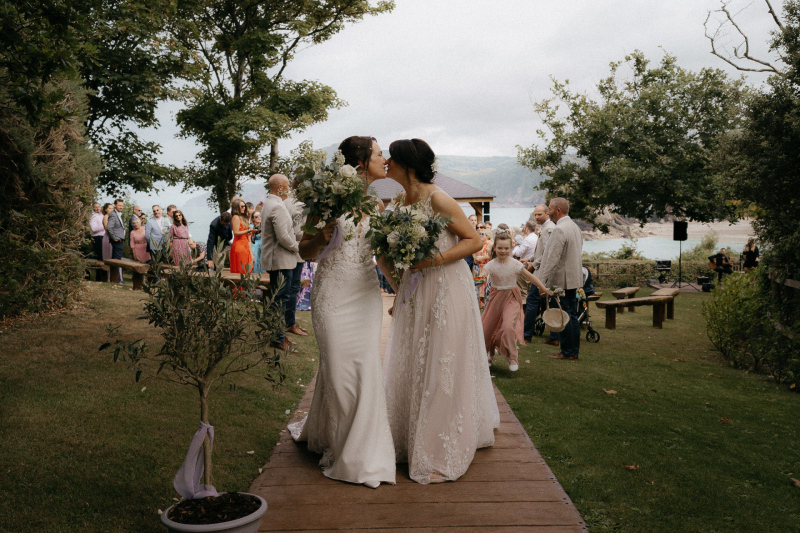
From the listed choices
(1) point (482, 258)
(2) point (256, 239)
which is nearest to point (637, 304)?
(1) point (482, 258)

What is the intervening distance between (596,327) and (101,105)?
1615 centimetres

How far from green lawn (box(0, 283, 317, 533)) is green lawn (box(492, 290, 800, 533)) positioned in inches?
92.0

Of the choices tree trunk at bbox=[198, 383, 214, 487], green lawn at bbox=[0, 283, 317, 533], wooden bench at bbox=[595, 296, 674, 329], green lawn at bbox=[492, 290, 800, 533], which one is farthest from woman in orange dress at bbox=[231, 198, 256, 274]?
tree trunk at bbox=[198, 383, 214, 487]

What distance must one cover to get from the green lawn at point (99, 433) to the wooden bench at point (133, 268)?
442 centimetres

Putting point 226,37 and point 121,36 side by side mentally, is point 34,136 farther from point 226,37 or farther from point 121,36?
point 226,37

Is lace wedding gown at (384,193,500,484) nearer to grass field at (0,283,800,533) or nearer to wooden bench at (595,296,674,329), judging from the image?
grass field at (0,283,800,533)

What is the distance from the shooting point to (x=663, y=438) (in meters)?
5.13

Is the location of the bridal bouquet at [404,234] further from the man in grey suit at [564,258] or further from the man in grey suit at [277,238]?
the man in grey suit at [564,258]

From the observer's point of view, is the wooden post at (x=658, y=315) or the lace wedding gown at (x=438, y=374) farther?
the wooden post at (x=658, y=315)

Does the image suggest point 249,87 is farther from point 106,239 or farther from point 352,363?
point 352,363

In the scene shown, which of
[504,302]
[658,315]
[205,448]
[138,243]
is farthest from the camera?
[138,243]

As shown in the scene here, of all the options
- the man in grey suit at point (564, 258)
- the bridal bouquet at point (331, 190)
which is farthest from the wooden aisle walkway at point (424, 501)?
the man in grey suit at point (564, 258)

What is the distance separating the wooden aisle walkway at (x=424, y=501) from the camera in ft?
10.7

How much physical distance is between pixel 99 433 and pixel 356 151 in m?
2.82
